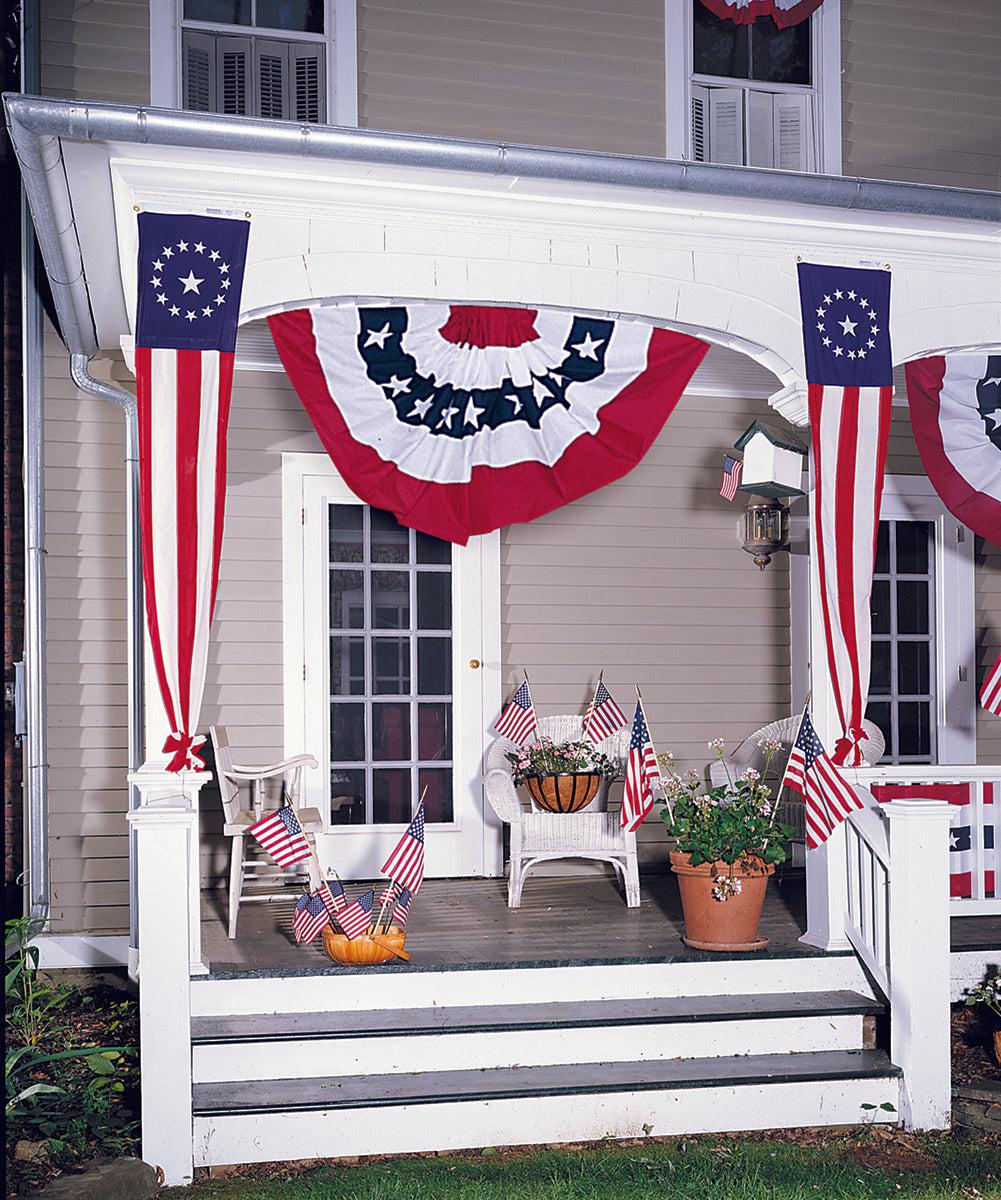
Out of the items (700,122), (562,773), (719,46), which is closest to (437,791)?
(562,773)

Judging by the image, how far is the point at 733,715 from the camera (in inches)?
282

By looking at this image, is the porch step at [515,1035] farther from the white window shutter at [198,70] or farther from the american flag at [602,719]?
the white window shutter at [198,70]

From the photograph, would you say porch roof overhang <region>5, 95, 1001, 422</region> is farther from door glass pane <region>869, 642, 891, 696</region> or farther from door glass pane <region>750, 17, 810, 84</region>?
door glass pane <region>869, 642, 891, 696</region>

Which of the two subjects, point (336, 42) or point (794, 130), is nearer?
point (336, 42)

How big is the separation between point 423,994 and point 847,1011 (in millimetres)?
1526

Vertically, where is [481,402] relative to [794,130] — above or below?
below

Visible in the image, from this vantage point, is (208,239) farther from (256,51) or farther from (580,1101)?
(580,1101)

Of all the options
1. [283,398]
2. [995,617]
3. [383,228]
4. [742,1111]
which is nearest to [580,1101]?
[742,1111]

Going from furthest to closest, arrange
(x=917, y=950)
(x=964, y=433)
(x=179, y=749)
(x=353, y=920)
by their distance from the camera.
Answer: (x=964, y=433)
(x=353, y=920)
(x=917, y=950)
(x=179, y=749)

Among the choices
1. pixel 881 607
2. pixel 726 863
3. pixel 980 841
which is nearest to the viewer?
pixel 726 863

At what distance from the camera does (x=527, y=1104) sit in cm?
423

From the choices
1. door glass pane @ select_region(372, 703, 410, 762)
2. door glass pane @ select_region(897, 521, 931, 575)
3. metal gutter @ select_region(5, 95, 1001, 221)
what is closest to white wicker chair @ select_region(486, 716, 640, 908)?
door glass pane @ select_region(372, 703, 410, 762)

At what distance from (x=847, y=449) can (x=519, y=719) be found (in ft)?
7.11

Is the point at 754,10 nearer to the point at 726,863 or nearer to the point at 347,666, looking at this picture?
the point at 347,666
